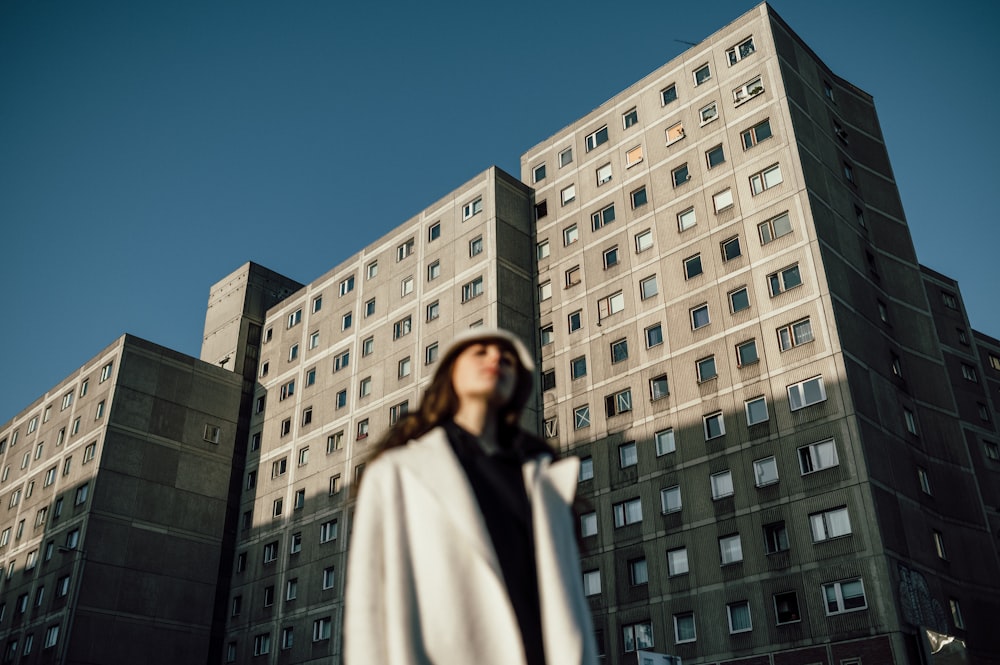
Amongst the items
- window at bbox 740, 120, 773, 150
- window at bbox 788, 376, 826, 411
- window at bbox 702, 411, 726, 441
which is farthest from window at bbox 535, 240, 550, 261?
window at bbox 788, 376, 826, 411

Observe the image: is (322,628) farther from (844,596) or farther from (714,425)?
(844,596)

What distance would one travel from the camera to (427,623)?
3.78 metres

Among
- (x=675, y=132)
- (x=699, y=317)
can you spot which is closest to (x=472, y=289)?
(x=675, y=132)

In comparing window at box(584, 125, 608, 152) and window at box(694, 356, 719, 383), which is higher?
window at box(584, 125, 608, 152)

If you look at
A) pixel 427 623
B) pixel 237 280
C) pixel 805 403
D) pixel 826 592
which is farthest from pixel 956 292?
pixel 427 623

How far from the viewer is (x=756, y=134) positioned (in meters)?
Result: 42.8

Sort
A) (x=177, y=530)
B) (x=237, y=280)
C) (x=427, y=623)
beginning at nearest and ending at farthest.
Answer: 1. (x=427, y=623)
2. (x=177, y=530)
3. (x=237, y=280)

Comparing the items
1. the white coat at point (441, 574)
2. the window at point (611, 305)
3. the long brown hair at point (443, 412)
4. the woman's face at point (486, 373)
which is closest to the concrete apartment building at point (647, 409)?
the window at point (611, 305)

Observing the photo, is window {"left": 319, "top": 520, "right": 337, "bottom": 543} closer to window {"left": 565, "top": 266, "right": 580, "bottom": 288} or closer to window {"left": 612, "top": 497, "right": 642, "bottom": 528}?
window {"left": 612, "top": 497, "right": 642, "bottom": 528}

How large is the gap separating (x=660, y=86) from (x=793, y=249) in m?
14.3

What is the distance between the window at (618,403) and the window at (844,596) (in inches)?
481

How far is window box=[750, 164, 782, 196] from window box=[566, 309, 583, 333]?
10.4 m

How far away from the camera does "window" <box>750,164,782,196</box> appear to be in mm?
40906

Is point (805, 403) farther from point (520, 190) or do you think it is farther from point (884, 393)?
point (520, 190)
